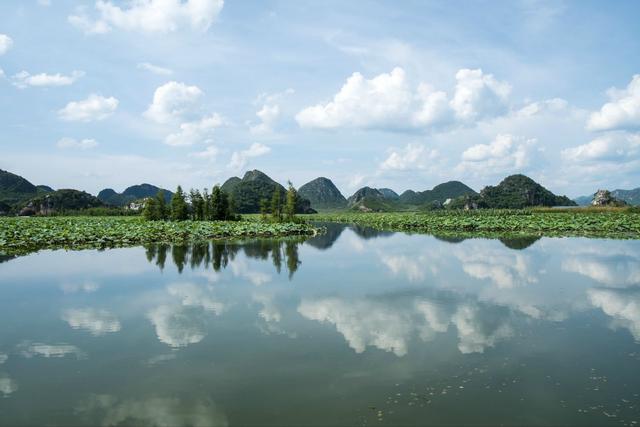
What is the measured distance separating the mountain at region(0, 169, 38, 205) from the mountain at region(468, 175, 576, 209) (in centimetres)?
16594

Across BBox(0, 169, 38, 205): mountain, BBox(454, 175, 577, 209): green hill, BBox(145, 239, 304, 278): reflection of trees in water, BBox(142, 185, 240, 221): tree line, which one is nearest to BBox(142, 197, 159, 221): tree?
BBox(142, 185, 240, 221): tree line

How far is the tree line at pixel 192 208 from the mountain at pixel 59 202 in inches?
2424

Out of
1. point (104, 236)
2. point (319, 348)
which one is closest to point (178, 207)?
point (104, 236)

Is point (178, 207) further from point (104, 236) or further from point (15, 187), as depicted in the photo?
point (15, 187)

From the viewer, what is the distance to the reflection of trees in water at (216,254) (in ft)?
75.7

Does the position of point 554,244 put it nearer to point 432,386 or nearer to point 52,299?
point 432,386

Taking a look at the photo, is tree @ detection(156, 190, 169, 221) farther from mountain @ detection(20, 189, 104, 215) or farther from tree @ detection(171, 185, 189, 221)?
mountain @ detection(20, 189, 104, 215)

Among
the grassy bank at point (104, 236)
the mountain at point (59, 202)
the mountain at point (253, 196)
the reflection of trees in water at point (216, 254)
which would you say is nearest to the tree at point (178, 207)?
the grassy bank at point (104, 236)

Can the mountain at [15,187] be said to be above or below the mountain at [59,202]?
above

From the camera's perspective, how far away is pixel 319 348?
9.76 m

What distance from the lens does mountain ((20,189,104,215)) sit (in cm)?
11419

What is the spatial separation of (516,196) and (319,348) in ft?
526

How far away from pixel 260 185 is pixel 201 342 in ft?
526

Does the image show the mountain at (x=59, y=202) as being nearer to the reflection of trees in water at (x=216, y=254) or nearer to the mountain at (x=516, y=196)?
the reflection of trees in water at (x=216, y=254)
